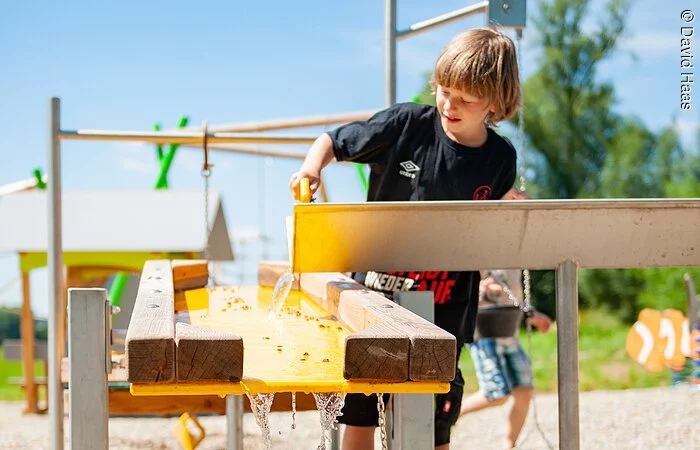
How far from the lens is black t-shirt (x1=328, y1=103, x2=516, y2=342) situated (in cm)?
243

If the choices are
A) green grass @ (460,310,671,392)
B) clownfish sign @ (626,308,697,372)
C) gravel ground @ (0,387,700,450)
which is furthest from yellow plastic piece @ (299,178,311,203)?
green grass @ (460,310,671,392)

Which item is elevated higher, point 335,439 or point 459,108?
point 459,108

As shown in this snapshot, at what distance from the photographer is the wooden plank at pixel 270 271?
9.40 ft

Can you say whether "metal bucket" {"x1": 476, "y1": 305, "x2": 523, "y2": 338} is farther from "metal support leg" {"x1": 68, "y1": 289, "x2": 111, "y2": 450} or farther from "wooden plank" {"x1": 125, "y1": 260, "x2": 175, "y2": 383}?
"wooden plank" {"x1": 125, "y1": 260, "x2": 175, "y2": 383}

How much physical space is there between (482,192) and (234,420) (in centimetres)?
122

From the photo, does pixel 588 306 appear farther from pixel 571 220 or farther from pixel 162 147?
pixel 571 220

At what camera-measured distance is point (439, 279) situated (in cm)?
246

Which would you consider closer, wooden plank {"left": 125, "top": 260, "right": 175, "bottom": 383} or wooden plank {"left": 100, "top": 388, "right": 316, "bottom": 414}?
wooden plank {"left": 125, "top": 260, "right": 175, "bottom": 383}

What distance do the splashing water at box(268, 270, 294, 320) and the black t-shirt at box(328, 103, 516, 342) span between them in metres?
0.23

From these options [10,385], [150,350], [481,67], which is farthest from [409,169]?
[10,385]

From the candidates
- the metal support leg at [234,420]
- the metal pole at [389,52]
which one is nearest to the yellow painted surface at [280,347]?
the metal support leg at [234,420]

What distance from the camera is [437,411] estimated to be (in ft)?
8.90

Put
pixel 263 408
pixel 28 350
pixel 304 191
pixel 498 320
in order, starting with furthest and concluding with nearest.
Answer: pixel 28 350 → pixel 498 320 → pixel 304 191 → pixel 263 408

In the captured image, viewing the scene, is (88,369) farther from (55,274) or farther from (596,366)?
(596,366)
